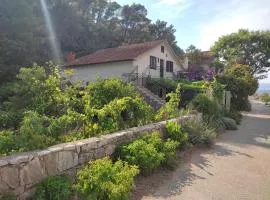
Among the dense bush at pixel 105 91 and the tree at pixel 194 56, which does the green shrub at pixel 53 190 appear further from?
the tree at pixel 194 56

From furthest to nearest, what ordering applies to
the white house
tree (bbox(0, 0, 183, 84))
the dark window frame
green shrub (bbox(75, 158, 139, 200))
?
the dark window frame → the white house → tree (bbox(0, 0, 183, 84)) → green shrub (bbox(75, 158, 139, 200))

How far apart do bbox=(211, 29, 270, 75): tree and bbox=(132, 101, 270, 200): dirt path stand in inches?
1265

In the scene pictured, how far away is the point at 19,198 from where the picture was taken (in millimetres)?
3988

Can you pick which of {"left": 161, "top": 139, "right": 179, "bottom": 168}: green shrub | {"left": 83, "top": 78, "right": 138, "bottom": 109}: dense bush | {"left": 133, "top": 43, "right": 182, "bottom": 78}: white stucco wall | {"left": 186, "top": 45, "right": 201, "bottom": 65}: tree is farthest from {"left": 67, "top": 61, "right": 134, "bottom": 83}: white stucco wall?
{"left": 186, "top": 45, "right": 201, "bottom": 65}: tree

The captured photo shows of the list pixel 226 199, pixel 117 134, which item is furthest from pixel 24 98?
pixel 226 199

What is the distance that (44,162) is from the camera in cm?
438

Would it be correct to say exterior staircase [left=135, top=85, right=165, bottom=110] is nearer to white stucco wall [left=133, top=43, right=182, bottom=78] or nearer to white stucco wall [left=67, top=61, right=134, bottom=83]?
white stucco wall [left=67, top=61, right=134, bottom=83]

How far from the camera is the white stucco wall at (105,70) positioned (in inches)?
916

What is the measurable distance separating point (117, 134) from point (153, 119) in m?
2.90

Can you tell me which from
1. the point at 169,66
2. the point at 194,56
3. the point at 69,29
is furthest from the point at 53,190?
the point at 194,56

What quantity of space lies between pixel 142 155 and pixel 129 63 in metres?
17.7

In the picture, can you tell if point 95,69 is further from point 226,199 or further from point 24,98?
point 226,199

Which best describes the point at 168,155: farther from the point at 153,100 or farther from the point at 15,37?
the point at 15,37

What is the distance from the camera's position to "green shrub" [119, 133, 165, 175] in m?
5.79
